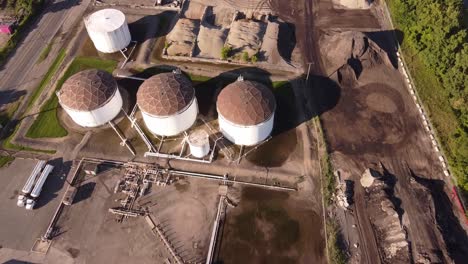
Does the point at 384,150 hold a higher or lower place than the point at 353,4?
lower

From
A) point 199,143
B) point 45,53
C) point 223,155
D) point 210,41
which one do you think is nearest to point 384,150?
point 223,155

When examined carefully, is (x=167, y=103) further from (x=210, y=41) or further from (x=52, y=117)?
(x=52, y=117)

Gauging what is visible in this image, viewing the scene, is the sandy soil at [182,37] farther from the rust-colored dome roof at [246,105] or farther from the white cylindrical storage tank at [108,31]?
the rust-colored dome roof at [246,105]

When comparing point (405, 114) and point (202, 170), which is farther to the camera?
point (405, 114)

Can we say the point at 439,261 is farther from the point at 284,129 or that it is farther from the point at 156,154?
the point at 156,154

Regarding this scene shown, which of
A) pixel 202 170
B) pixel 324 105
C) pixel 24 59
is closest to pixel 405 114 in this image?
pixel 324 105
